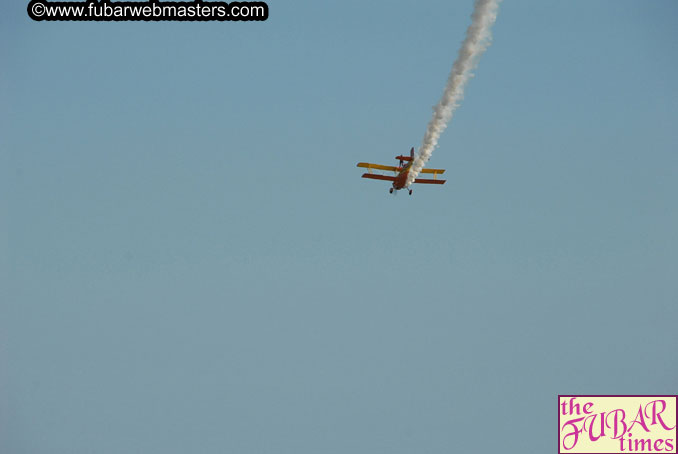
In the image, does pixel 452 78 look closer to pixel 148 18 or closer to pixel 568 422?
pixel 148 18

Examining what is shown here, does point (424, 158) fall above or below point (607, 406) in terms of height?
above

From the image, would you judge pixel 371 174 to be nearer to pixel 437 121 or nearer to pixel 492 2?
pixel 437 121

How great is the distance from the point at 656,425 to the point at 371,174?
30975 millimetres

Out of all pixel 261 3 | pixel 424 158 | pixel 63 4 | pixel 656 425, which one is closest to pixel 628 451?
pixel 656 425

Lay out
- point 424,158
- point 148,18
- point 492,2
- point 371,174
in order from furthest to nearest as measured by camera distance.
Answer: point 371,174 → point 424,158 → point 148,18 → point 492,2

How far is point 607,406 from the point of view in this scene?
67.9 metres

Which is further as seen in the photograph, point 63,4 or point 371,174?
point 371,174

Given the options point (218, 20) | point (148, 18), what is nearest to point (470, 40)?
point (218, 20)

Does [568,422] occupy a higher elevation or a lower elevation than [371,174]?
lower

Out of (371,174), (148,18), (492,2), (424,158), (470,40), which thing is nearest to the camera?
(492,2)

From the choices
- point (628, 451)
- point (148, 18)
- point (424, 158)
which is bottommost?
point (628, 451)

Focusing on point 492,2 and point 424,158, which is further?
point 424,158

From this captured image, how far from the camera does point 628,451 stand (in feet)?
215

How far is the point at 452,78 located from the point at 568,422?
2601 cm
